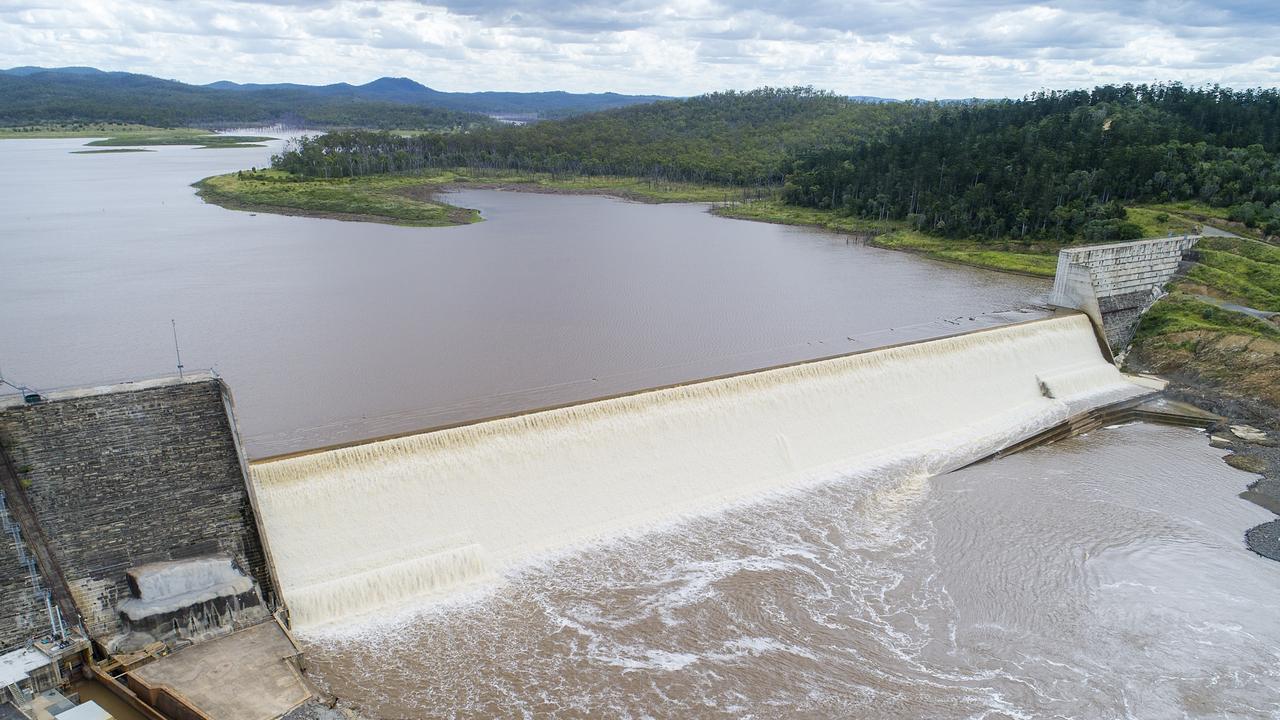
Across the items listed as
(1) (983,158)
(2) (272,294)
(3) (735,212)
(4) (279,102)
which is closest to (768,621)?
(2) (272,294)

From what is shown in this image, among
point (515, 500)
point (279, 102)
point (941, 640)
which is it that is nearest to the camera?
point (941, 640)

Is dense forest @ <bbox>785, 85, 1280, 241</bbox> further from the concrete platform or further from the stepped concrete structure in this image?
the concrete platform

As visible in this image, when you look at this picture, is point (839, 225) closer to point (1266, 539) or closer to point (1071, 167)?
point (1071, 167)

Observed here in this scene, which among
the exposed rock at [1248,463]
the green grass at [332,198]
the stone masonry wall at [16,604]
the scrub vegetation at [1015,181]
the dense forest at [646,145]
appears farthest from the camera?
the dense forest at [646,145]

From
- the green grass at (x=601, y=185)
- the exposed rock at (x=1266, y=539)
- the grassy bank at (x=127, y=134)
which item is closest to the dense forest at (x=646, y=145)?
the green grass at (x=601, y=185)

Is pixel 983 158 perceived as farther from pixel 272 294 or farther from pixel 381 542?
pixel 381 542

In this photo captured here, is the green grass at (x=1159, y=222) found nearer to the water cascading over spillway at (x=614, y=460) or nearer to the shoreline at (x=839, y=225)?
the shoreline at (x=839, y=225)
